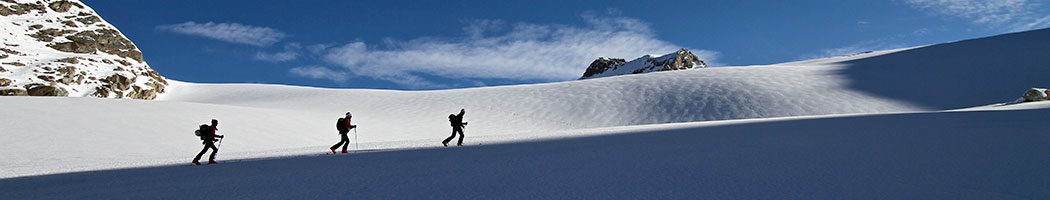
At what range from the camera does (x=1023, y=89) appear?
87.0 ft

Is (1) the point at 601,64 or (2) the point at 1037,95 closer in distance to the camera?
(2) the point at 1037,95

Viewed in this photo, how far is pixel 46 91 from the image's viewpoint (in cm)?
3825

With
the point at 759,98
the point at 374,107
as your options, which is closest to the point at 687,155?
the point at 759,98

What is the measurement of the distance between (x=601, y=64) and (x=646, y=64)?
984 inches

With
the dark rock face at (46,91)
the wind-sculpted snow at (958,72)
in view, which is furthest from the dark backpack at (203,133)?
the dark rock face at (46,91)

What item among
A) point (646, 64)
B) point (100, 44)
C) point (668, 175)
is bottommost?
point (668, 175)

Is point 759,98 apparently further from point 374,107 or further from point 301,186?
point 301,186

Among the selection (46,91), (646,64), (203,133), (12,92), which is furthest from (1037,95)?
(646,64)

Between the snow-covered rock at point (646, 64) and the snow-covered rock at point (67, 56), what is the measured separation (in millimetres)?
95843

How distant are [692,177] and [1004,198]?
2.20m

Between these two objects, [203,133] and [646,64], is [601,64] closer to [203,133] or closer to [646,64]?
[646,64]

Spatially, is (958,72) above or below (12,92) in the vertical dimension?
below

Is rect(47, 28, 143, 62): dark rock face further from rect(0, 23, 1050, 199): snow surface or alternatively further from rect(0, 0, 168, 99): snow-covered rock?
rect(0, 23, 1050, 199): snow surface

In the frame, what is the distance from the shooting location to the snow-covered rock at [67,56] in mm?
39594
